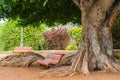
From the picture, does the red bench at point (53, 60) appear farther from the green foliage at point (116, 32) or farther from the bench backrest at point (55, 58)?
the green foliage at point (116, 32)

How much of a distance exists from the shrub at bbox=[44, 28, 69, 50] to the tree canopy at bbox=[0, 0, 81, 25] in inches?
285

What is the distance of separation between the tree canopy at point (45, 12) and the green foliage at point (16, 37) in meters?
7.20

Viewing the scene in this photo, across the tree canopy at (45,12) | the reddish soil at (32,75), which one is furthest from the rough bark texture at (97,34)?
the tree canopy at (45,12)

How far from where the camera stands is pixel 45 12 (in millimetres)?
14602

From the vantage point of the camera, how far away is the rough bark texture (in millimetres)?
11070

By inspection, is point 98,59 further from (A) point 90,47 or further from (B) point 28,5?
(B) point 28,5

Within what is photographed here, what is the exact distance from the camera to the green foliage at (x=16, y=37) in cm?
2250

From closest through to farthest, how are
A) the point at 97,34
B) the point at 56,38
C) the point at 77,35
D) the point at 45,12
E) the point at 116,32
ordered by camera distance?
the point at 97,34 < the point at 45,12 < the point at 116,32 < the point at 77,35 < the point at 56,38

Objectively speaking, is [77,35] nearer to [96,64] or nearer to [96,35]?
[96,35]

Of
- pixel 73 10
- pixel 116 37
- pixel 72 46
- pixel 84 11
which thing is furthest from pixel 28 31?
pixel 84 11

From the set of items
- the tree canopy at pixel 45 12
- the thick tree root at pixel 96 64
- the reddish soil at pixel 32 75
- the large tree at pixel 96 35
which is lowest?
the reddish soil at pixel 32 75

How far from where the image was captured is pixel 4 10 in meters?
13.8

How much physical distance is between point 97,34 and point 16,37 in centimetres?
1223

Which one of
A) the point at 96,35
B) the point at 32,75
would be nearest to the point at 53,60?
the point at 32,75
